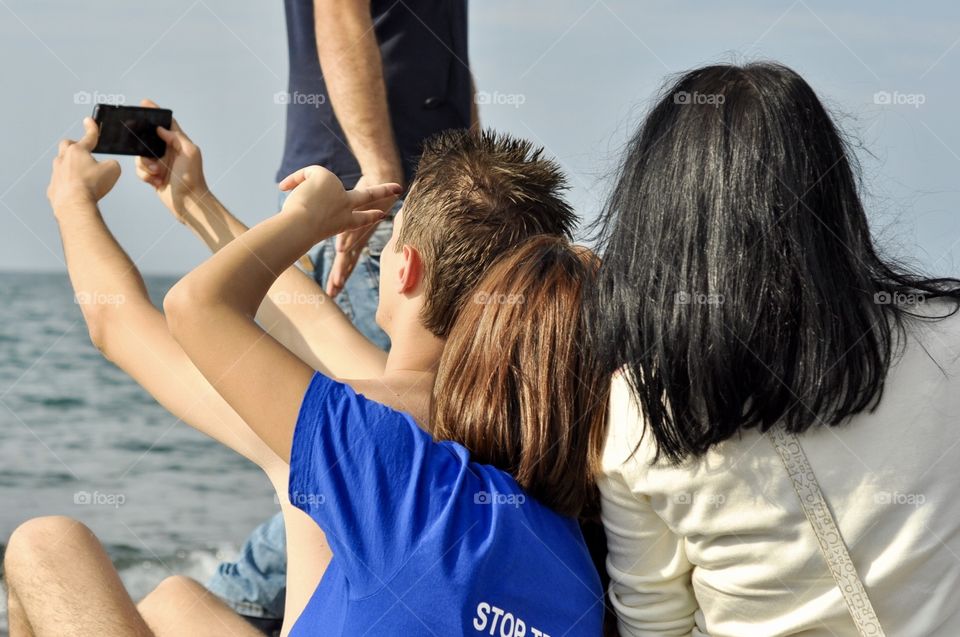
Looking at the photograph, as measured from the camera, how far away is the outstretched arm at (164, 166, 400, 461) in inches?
57.8

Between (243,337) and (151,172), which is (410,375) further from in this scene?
(151,172)

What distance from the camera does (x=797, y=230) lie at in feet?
4.66

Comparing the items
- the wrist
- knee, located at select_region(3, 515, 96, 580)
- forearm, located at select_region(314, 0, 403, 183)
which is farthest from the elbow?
forearm, located at select_region(314, 0, 403, 183)

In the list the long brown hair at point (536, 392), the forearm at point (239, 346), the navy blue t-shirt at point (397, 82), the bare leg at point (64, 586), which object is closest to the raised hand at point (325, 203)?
the forearm at point (239, 346)

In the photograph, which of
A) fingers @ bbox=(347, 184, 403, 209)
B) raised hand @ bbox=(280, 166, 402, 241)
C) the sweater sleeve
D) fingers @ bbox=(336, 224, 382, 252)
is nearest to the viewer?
the sweater sleeve

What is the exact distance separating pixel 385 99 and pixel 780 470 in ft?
6.26

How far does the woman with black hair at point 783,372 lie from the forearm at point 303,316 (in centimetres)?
93

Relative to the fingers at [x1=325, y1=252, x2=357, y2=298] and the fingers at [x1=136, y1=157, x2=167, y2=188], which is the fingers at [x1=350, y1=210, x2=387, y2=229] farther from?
the fingers at [x1=325, y1=252, x2=357, y2=298]

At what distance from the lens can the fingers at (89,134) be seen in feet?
7.08

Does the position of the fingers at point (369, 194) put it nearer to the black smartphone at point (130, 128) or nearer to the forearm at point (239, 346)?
the forearm at point (239, 346)

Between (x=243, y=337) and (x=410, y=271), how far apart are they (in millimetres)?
608

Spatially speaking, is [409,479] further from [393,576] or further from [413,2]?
[413,2]

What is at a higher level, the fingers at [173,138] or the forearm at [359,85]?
the forearm at [359,85]

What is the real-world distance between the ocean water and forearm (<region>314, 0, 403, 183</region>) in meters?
2.19
